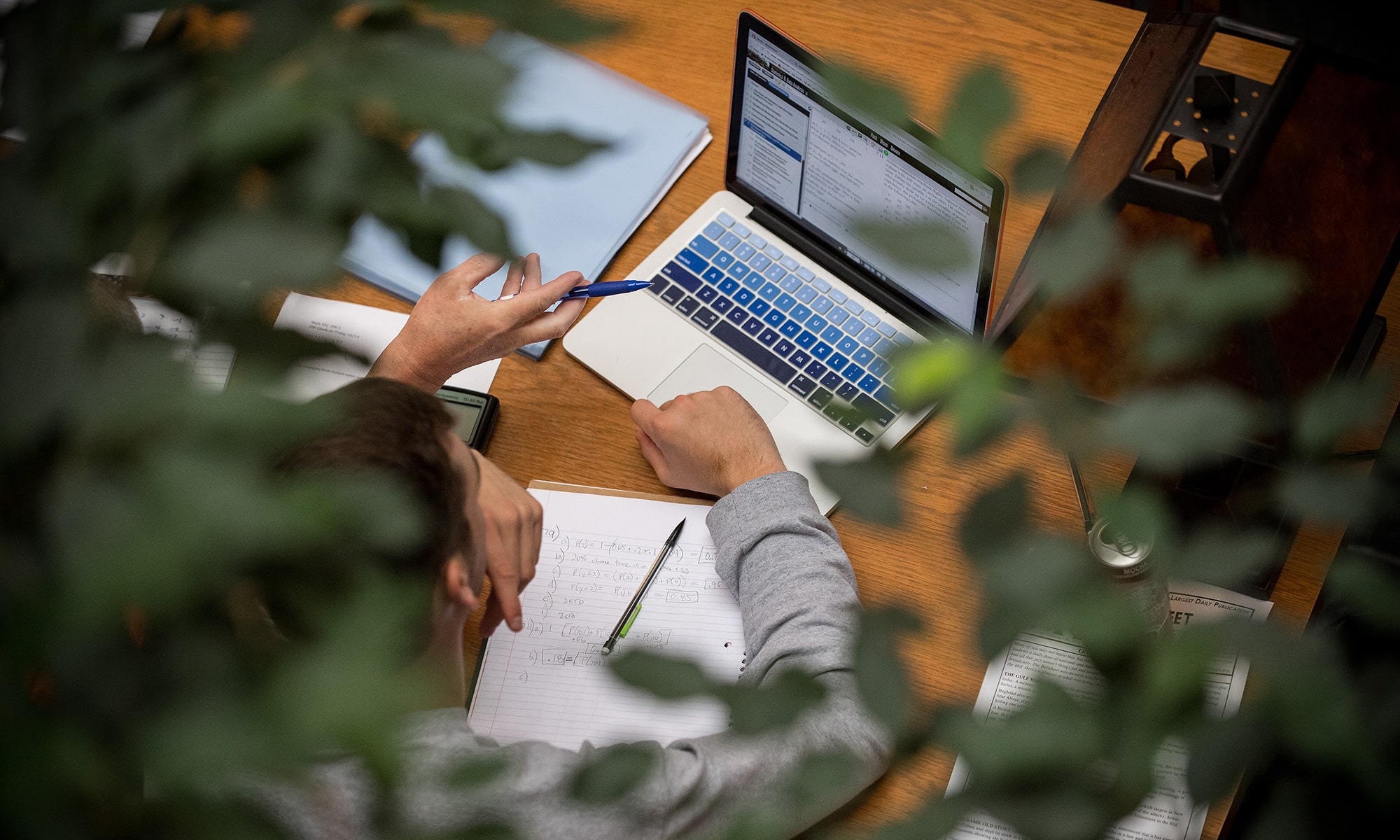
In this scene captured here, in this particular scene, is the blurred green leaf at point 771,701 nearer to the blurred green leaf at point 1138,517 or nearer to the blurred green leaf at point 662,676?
the blurred green leaf at point 662,676

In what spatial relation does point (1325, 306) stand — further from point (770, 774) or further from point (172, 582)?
point (172, 582)

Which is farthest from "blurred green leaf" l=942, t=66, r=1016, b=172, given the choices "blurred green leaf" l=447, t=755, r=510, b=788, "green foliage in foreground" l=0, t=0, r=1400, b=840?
"blurred green leaf" l=447, t=755, r=510, b=788

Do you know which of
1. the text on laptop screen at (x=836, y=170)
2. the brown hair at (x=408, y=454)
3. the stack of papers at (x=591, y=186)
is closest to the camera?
the brown hair at (x=408, y=454)

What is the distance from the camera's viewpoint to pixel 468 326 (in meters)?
1.04

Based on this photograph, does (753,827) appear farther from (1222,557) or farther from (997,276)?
(997,276)

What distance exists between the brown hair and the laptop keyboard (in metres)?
0.34

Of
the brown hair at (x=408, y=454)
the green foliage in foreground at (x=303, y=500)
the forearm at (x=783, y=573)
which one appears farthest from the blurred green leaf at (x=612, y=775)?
the forearm at (x=783, y=573)

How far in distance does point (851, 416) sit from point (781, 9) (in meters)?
1.06

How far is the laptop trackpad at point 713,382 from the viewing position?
1.08 m

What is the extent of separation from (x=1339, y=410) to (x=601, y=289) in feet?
2.62

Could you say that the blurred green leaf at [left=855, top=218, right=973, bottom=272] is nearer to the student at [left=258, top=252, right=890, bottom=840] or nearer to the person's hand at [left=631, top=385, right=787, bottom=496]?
the student at [left=258, top=252, right=890, bottom=840]

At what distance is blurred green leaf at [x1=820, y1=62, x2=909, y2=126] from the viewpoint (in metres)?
0.30

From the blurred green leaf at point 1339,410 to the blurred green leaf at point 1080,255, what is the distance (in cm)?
9

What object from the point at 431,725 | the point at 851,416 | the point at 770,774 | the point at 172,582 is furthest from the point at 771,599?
the point at 172,582
